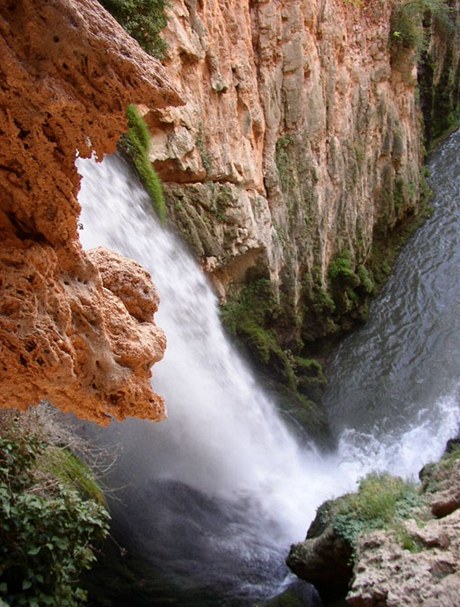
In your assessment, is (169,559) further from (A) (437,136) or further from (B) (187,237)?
(A) (437,136)

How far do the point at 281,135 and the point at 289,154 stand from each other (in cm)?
42

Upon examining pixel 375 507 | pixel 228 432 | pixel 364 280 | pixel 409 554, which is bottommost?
pixel 409 554

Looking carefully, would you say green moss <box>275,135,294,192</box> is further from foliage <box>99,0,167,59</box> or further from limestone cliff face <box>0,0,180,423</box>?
limestone cliff face <box>0,0,180,423</box>

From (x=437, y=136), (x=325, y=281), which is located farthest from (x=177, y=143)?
(x=437, y=136)

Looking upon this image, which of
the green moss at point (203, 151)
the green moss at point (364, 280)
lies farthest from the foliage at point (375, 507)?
the green moss at point (364, 280)

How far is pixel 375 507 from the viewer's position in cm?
645

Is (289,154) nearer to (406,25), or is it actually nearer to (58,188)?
(406,25)

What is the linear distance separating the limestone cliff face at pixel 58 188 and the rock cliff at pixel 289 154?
5192mm

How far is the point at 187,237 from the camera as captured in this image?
910cm

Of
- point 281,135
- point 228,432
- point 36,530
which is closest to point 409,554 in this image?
point 36,530

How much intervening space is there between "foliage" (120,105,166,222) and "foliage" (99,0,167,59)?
38.8 inches

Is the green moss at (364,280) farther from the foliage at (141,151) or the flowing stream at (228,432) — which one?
the foliage at (141,151)

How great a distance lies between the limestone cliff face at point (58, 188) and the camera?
276 cm

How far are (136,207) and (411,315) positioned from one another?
8545 mm
